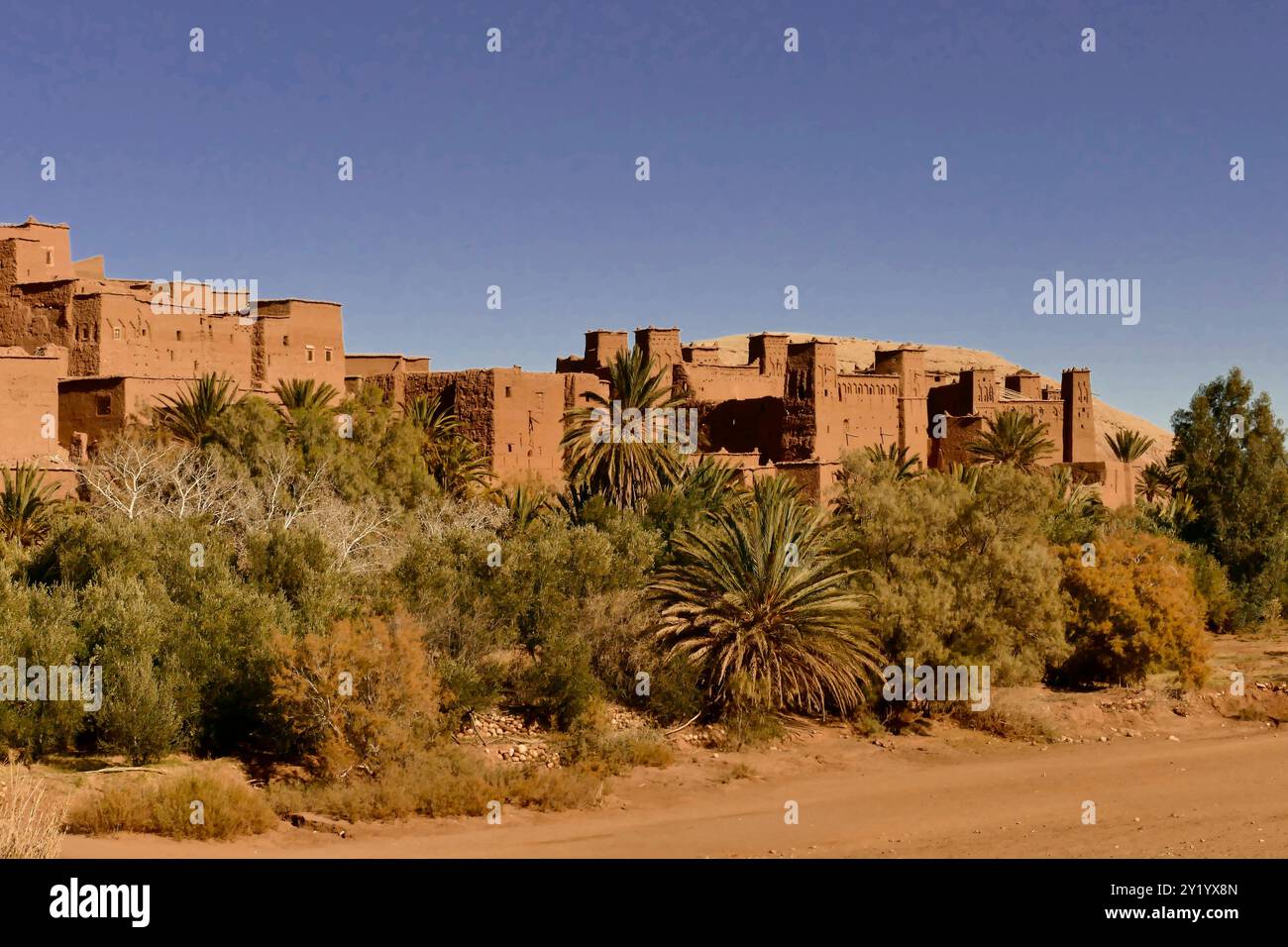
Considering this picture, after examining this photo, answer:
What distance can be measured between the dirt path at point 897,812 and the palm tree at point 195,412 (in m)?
14.9

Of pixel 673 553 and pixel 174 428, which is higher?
pixel 174 428

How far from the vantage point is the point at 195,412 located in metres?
28.7

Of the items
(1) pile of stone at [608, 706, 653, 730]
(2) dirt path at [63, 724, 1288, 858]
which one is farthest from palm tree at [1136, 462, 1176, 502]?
(1) pile of stone at [608, 706, 653, 730]

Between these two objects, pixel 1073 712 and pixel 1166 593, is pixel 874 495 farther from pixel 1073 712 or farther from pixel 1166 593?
pixel 1166 593

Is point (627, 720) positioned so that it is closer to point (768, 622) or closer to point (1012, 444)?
point (768, 622)

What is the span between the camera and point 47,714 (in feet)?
50.1

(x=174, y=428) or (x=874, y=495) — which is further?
(x=174, y=428)

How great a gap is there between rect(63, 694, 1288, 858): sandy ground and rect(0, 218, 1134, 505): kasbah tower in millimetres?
14008

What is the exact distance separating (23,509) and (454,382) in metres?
14.5

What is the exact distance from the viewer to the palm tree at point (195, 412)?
28362mm

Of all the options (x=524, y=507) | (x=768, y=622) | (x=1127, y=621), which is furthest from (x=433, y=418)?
A: (x=1127, y=621)

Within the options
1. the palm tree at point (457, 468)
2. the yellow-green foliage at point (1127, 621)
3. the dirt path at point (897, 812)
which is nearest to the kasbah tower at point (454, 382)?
the palm tree at point (457, 468)

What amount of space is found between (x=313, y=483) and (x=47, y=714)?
10528 millimetres
